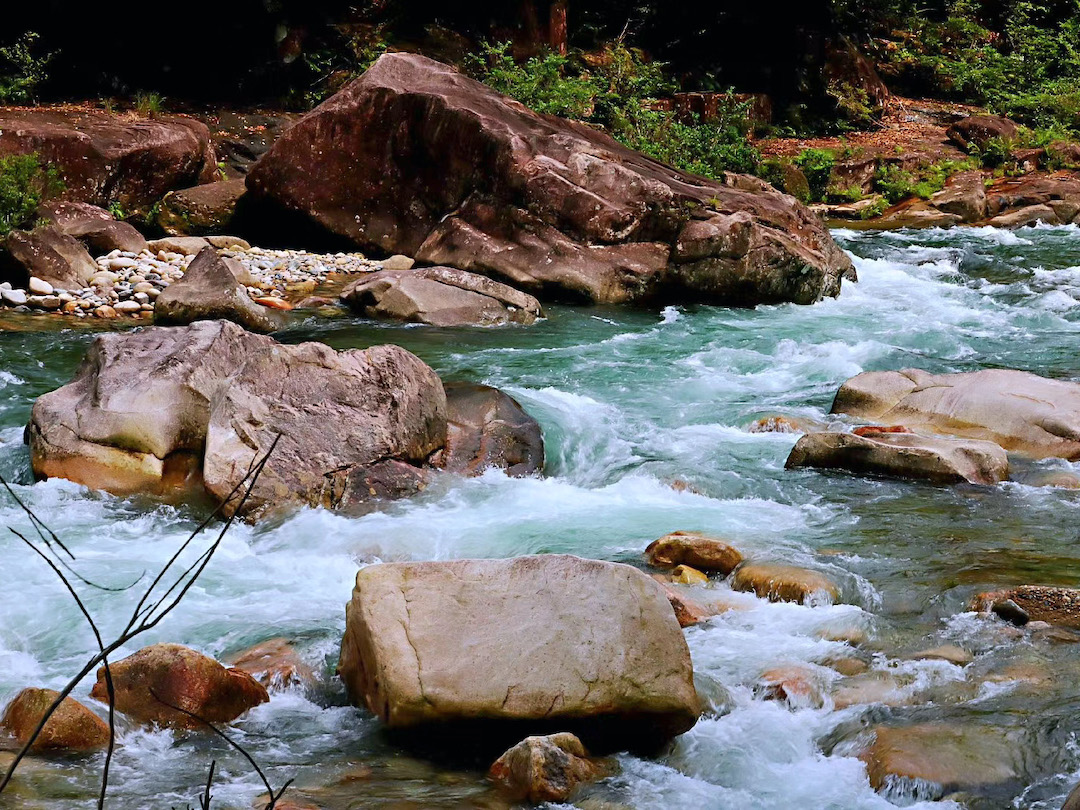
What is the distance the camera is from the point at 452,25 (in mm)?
20562

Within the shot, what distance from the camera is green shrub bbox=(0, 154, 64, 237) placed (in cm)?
1088

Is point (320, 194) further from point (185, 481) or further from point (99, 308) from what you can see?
point (185, 481)

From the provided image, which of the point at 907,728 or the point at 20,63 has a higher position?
the point at 20,63

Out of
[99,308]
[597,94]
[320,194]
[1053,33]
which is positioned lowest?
[99,308]

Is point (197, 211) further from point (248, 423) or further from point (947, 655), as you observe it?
point (947, 655)

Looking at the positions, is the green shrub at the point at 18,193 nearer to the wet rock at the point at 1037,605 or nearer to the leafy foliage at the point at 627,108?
the leafy foliage at the point at 627,108

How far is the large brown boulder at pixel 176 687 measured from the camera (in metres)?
4.11

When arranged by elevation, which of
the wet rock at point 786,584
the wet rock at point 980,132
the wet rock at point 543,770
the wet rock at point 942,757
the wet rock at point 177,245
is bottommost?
the wet rock at point 177,245

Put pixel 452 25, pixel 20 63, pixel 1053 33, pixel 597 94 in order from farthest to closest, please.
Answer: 1. pixel 1053 33
2. pixel 452 25
3. pixel 597 94
4. pixel 20 63

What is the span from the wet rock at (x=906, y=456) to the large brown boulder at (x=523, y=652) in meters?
3.29

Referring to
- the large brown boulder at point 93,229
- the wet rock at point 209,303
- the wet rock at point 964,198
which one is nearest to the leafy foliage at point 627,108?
the wet rock at point 964,198

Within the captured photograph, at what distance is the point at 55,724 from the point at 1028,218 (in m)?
17.3

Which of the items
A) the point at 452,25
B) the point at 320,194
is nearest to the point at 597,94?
the point at 452,25

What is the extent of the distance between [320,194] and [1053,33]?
21.4m
